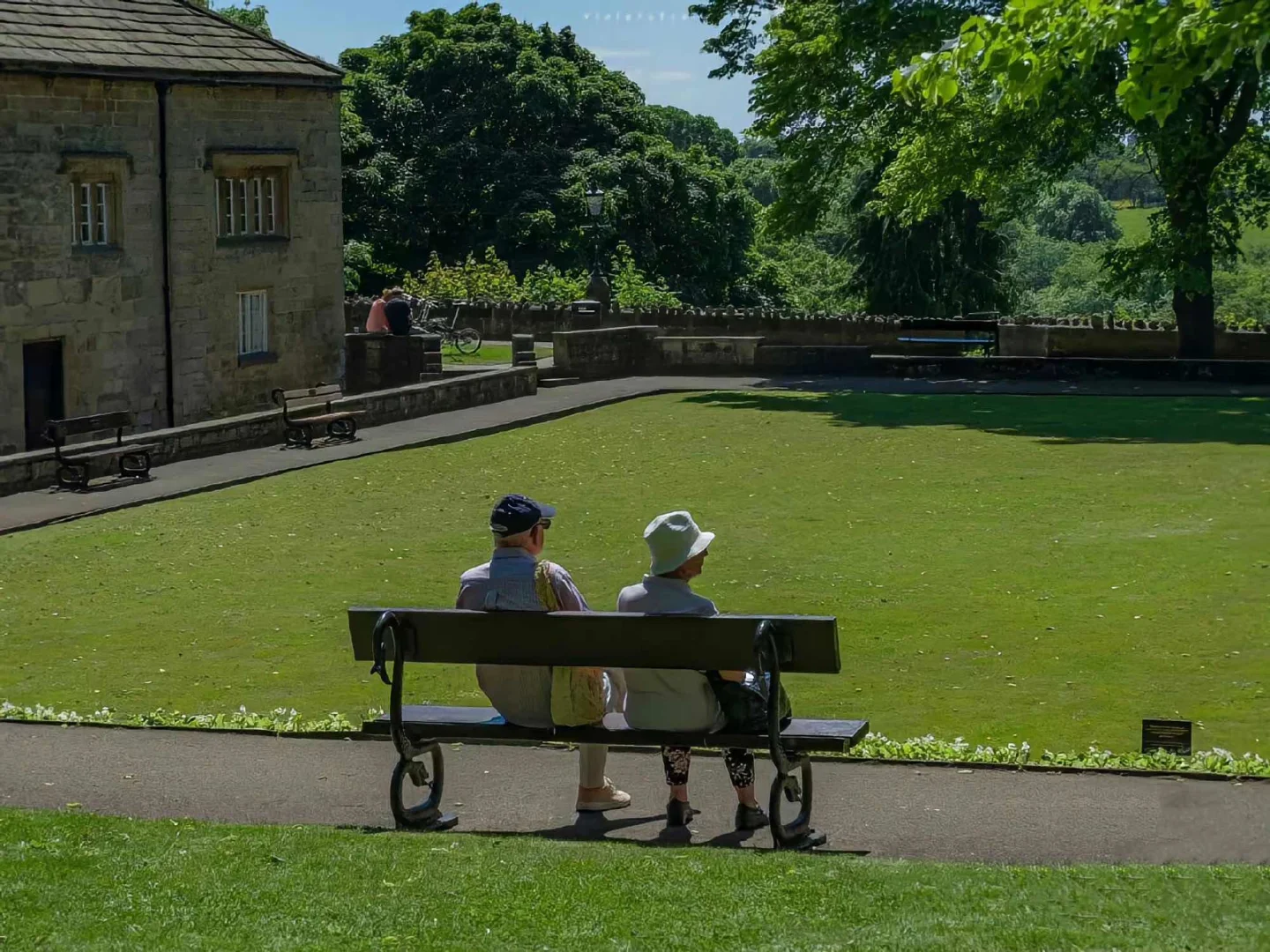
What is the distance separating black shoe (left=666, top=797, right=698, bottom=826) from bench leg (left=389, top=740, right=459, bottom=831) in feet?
3.09

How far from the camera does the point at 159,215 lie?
32.7 metres

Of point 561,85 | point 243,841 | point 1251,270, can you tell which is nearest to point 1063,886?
point 243,841

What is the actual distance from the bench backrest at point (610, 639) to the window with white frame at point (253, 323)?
1065 inches

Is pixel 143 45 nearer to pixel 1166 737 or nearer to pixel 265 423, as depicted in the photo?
pixel 265 423

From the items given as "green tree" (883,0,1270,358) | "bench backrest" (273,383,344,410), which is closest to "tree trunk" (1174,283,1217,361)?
"green tree" (883,0,1270,358)

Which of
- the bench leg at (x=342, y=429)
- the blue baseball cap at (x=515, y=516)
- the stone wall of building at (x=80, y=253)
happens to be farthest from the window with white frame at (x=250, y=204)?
the blue baseball cap at (x=515, y=516)

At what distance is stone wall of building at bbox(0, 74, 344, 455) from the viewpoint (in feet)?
98.7

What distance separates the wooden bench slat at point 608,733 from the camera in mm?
8344

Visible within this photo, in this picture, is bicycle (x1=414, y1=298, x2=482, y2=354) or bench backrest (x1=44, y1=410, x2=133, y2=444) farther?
bicycle (x1=414, y1=298, x2=482, y2=354)

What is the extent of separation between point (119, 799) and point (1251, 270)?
5051 inches

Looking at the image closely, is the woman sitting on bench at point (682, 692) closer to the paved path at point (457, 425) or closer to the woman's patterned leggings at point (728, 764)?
the woman's patterned leggings at point (728, 764)

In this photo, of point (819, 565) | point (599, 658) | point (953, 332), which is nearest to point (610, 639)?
point (599, 658)

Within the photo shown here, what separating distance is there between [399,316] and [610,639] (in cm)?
2947

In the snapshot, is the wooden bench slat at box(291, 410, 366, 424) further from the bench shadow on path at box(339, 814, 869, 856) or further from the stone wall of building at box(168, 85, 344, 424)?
the bench shadow on path at box(339, 814, 869, 856)
